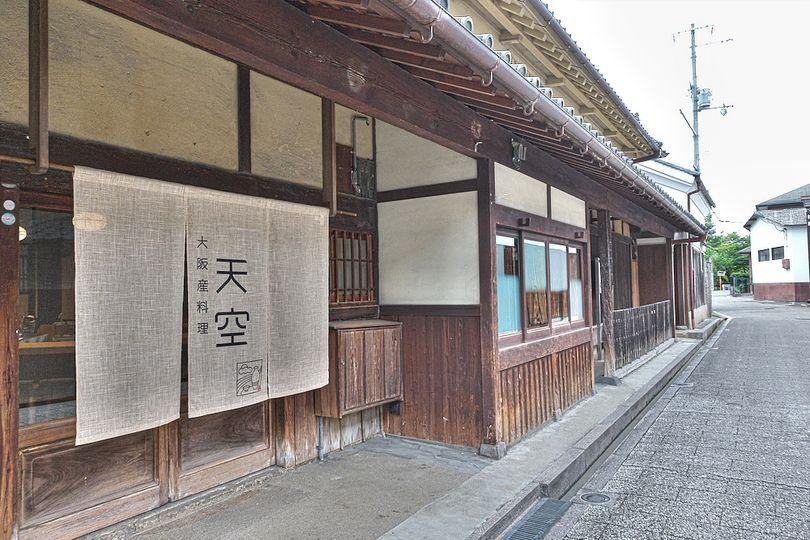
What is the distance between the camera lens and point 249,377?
397 centimetres

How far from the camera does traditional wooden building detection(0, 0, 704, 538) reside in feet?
10.0

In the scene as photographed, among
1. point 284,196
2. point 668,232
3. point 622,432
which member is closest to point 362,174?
point 284,196

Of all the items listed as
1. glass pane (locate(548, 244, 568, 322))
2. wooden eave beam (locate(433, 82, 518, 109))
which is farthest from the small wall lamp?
glass pane (locate(548, 244, 568, 322))

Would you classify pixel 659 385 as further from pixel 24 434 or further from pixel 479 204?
pixel 24 434

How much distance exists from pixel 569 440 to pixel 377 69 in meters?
4.56

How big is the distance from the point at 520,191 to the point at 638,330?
684cm

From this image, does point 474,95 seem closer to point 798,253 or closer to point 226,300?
point 226,300

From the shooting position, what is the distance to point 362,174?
5902 millimetres

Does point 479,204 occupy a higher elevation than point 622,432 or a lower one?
higher

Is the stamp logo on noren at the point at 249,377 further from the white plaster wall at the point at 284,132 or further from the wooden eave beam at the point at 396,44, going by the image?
the wooden eave beam at the point at 396,44

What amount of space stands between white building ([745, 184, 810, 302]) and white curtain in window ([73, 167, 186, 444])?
32.9 meters

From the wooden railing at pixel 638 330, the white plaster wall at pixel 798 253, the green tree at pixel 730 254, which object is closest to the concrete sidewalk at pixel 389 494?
the wooden railing at pixel 638 330

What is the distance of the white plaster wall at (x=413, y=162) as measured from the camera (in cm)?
554

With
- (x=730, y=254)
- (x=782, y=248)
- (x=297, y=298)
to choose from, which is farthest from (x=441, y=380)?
(x=730, y=254)
